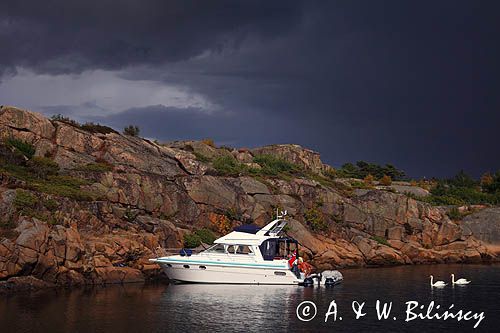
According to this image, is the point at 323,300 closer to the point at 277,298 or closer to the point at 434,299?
the point at 277,298

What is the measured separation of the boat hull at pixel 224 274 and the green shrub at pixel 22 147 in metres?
20.4

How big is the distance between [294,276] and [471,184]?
297 feet

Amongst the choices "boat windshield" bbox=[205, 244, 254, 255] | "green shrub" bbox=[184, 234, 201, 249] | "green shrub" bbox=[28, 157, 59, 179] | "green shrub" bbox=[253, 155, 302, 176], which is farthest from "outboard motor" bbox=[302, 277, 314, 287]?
"green shrub" bbox=[253, 155, 302, 176]

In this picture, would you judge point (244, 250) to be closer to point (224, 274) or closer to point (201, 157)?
point (224, 274)

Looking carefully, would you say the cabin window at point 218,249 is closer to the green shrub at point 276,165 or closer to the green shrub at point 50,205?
the green shrub at point 50,205

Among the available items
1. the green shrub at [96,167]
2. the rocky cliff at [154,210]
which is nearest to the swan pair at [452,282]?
the rocky cliff at [154,210]

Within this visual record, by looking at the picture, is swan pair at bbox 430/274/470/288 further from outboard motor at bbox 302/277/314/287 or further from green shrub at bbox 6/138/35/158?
green shrub at bbox 6/138/35/158

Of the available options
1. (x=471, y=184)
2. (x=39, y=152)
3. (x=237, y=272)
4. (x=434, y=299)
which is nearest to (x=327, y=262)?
(x=237, y=272)

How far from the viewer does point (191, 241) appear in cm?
5141

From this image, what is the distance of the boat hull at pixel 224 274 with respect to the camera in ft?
147

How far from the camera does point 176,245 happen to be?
49.9 meters

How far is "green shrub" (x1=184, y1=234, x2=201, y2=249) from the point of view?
51250 millimetres

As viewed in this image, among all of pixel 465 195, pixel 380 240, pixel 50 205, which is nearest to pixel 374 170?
pixel 465 195
